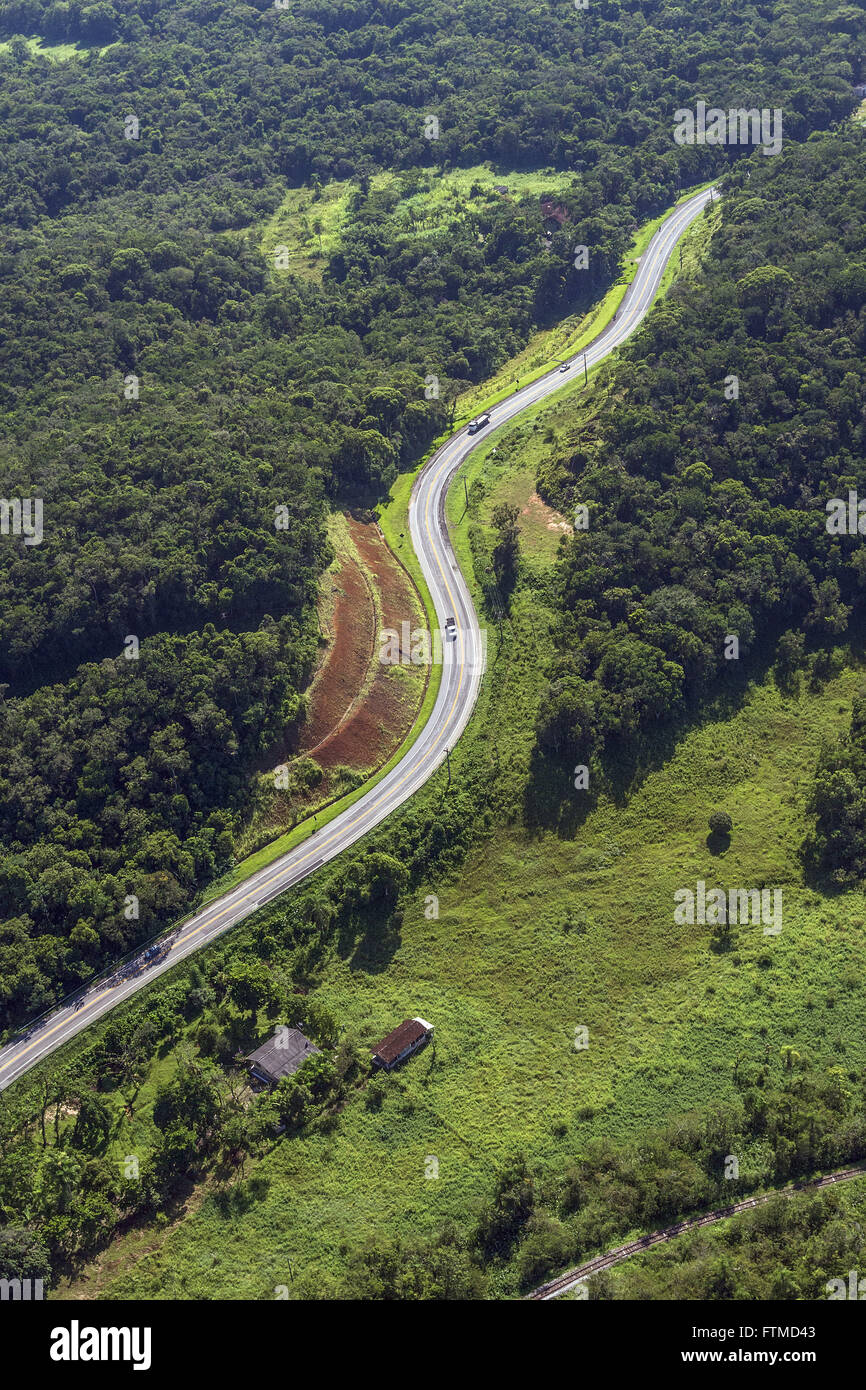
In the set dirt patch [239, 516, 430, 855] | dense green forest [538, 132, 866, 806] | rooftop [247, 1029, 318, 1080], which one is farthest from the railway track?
dirt patch [239, 516, 430, 855]

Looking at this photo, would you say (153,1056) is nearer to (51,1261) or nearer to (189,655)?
(51,1261)

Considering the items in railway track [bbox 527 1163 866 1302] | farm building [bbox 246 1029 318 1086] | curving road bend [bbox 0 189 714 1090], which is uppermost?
curving road bend [bbox 0 189 714 1090]

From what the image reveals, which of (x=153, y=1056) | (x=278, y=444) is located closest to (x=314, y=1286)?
(x=153, y=1056)

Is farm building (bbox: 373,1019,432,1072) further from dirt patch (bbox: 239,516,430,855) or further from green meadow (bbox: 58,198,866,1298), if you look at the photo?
dirt patch (bbox: 239,516,430,855)

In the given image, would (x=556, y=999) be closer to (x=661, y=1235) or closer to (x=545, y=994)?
(x=545, y=994)

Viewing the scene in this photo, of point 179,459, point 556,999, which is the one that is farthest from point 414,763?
point 179,459

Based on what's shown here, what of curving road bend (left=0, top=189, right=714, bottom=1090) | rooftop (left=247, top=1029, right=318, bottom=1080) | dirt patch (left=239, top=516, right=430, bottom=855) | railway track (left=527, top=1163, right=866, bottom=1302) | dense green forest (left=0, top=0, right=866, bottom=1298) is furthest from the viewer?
dirt patch (left=239, top=516, right=430, bottom=855)
